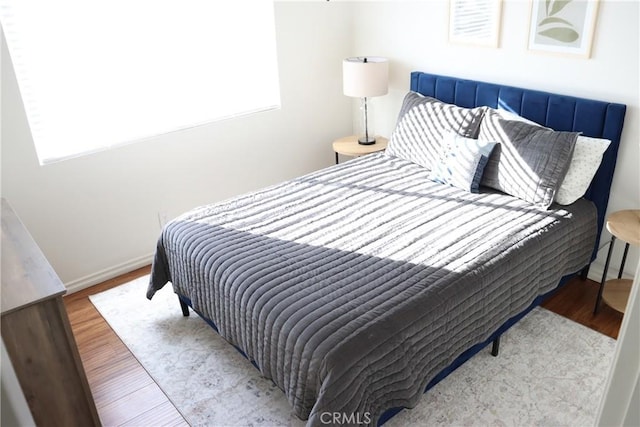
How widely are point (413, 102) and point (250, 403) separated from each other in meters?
2.27

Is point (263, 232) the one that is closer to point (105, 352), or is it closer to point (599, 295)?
point (105, 352)

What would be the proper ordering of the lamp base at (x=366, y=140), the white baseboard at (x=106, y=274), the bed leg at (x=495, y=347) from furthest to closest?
the lamp base at (x=366, y=140), the white baseboard at (x=106, y=274), the bed leg at (x=495, y=347)

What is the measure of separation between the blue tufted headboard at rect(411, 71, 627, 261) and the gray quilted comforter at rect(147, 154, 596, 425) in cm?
17

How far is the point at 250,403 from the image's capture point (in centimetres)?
233

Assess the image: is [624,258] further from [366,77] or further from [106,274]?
[106,274]

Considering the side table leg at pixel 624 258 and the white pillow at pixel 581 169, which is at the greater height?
the white pillow at pixel 581 169

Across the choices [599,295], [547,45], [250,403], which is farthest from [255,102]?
[599,295]

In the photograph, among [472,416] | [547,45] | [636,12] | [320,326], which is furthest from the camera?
[547,45]

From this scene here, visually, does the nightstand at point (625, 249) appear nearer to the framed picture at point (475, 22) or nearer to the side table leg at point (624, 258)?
the side table leg at point (624, 258)

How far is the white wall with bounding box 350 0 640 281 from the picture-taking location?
2670 millimetres

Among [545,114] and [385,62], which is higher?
[385,62]

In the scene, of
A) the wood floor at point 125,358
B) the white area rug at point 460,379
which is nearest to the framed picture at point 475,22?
the wood floor at point 125,358

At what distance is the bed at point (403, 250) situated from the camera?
1.94 metres

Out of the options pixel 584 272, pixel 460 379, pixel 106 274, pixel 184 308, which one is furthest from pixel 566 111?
pixel 106 274
